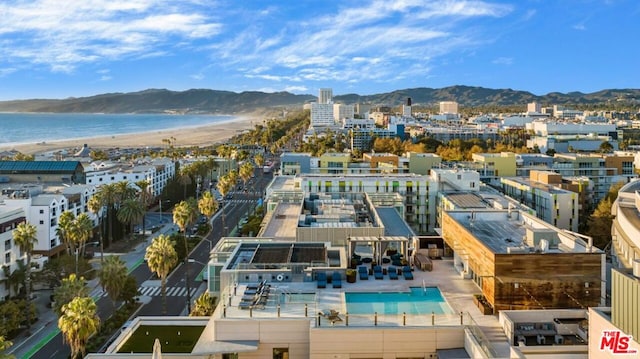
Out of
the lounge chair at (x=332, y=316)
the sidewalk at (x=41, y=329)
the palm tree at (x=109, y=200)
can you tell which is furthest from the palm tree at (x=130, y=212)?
the lounge chair at (x=332, y=316)

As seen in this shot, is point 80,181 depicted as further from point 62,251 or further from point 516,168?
point 516,168

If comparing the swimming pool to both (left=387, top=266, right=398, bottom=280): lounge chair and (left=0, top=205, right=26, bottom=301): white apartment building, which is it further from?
(left=0, top=205, right=26, bottom=301): white apartment building

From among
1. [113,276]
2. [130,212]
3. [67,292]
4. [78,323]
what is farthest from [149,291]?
[78,323]

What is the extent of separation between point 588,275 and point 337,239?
700 inches

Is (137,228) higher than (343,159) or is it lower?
lower

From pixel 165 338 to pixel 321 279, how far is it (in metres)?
14.3

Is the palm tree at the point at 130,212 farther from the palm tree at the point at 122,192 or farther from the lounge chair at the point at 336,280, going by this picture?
the lounge chair at the point at 336,280

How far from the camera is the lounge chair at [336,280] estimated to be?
2772 cm

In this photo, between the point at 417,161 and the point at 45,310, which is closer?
the point at 45,310

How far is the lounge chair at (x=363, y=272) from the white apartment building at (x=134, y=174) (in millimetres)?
76311

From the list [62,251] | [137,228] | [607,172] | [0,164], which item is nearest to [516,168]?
[607,172]

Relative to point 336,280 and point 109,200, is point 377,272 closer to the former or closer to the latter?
point 336,280

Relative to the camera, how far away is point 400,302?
1002 inches

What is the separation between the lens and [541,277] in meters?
25.1
